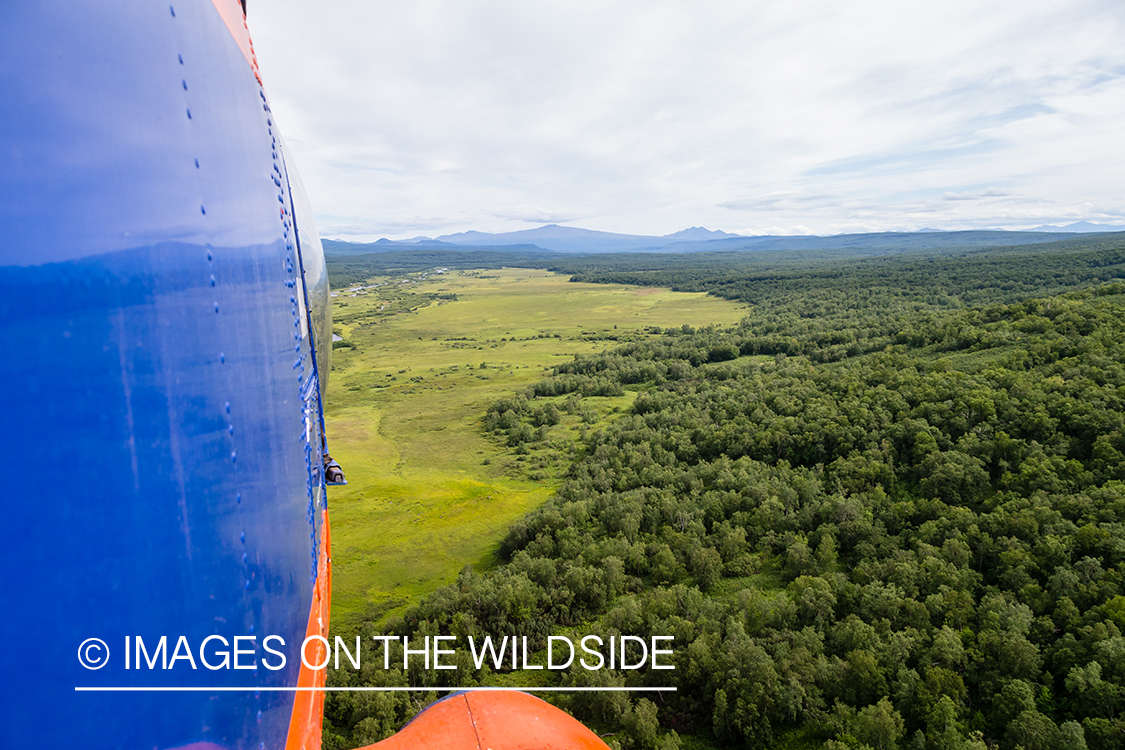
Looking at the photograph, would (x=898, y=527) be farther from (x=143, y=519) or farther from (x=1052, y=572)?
(x=143, y=519)

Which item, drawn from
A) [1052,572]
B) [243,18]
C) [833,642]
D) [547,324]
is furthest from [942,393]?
[547,324]

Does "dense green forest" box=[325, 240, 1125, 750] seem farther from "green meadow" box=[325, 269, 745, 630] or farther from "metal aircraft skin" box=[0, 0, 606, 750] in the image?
"metal aircraft skin" box=[0, 0, 606, 750]

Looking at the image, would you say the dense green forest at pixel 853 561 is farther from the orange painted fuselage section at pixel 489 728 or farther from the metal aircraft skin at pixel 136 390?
the metal aircraft skin at pixel 136 390

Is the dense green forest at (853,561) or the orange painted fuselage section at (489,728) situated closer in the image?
the orange painted fuselage section at (489,728)

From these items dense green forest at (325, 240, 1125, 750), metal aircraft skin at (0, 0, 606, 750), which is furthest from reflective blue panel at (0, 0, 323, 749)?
dense green forest at (325, 240, 1125, 750)

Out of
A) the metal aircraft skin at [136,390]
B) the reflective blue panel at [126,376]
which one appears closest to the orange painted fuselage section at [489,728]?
the metal aircraft skin at [136,390]
